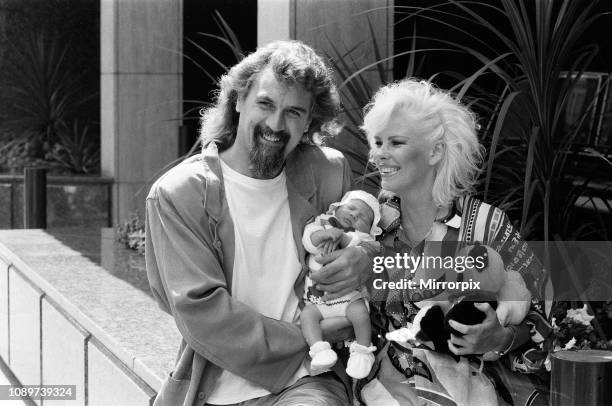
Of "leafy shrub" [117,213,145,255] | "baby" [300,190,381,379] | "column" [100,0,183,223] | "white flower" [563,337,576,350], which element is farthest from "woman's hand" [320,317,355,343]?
"column" [100,0,183,223]

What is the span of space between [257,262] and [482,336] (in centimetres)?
80

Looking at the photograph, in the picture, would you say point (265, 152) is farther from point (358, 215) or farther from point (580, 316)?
point (580, 316)

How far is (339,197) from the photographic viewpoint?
12.7 ft

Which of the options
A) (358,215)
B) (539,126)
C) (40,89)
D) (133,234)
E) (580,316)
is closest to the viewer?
(358,215)

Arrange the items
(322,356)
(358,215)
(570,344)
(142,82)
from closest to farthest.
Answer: (322,356)
(358,215)
(570,344)
(142,82)

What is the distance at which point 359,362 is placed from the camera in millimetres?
3422

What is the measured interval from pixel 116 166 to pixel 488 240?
839cm

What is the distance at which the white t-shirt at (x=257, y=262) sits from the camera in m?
3.55

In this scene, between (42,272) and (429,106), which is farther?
(42,272)

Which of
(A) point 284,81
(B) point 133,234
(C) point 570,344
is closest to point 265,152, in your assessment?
(A) point 284,81

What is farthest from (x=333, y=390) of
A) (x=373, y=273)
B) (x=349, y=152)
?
(x=349, y=152)

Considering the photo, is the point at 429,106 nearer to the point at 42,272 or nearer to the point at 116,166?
the point at 42,272

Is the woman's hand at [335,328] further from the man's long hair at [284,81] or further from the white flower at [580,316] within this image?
the white flower at [580,316]

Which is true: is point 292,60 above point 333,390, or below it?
above
